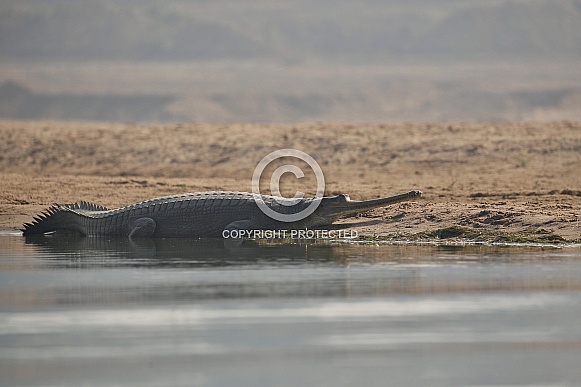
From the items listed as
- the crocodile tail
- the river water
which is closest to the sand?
the crocodile tail

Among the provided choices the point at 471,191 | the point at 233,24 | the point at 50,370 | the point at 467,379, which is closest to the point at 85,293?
the point at 50,370

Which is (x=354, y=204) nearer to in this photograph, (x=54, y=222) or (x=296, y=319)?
(x=54, y=222)

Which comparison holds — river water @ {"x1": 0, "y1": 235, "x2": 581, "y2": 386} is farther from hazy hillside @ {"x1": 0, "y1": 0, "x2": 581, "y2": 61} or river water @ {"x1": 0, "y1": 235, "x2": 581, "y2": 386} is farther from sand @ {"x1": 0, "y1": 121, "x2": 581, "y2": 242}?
hazy hillside @ {"x1": 0, "y1": 0, "x2": 581, "y2": 61}

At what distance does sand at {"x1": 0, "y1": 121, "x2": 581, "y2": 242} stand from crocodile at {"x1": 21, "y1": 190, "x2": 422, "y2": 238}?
1.50ft

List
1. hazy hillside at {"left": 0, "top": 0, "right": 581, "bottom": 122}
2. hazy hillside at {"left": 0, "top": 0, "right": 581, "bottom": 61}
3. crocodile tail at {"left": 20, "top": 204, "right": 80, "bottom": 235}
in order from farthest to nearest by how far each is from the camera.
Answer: hazy hillside at {"left": 0, "top": 0, "right": 581, "bottom": 61}, hazy hillside at {"left": 0, "top": 0, "right": 581, "bottom": 122}, crocodile tail at {"left": 20, "top": 204, "right": 80, "bottom": 235}

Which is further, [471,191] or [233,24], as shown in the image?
[233,24]

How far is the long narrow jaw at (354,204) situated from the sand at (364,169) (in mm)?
337

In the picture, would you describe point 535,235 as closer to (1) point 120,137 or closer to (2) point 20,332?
(2) point 20,332

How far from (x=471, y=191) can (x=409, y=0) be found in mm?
112129

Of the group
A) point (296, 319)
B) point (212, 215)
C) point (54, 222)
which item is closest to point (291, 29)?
point (54, 222)

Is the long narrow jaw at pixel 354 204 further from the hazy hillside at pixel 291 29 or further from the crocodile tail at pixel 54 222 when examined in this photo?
the hazy hillside at pixel 291 29

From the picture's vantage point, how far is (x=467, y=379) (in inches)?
261

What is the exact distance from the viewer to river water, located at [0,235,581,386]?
683cm

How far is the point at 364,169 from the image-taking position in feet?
71.4
